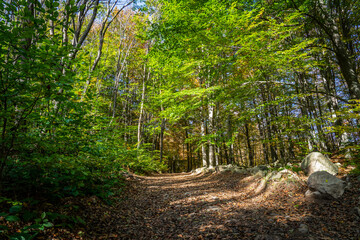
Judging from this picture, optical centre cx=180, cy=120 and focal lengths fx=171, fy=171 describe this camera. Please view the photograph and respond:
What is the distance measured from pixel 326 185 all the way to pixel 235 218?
2.36 m

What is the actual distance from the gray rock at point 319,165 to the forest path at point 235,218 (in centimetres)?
93

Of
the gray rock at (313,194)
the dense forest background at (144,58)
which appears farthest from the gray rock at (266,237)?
the dense forest background at (144,58)

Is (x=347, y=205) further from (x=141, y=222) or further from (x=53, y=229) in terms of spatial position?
(x=53, y=229)

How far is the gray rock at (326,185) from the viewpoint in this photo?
3976 mm

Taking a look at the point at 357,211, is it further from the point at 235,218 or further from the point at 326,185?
the point at 235,218

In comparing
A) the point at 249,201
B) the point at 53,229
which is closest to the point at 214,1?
A: the point at 249,201

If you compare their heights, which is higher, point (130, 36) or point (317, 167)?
point (130, 36)

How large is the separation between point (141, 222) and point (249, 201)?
3.10 metres

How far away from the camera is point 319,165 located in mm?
5184

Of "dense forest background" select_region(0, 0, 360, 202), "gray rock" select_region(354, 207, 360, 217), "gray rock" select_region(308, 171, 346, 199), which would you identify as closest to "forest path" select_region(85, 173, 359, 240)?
"gray rock" select_region(354, 207, 360, 217)

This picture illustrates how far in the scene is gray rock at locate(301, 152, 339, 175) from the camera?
5.10 metres

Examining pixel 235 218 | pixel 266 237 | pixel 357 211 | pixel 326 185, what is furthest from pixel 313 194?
pixel 266 237

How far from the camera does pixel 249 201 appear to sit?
198 inches

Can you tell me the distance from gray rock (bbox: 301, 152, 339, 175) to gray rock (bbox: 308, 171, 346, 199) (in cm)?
102
